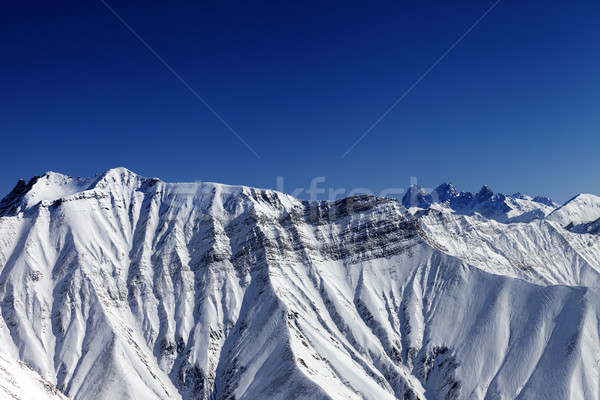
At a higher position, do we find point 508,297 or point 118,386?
point 508,297

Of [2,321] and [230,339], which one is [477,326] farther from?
[2,321]

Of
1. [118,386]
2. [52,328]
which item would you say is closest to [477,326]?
[118,386]

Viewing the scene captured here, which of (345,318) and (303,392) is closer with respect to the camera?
(303,392)

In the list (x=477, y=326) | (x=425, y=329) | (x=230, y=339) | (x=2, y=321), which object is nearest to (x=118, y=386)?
(x=230, y=339)

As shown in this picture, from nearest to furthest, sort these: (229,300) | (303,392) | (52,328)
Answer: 1. (303,392)
2. (52,328)
3. (229,300)

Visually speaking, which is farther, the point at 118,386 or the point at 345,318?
the point at 345,318

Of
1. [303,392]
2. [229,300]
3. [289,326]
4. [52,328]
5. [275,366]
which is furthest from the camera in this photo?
[229,300]

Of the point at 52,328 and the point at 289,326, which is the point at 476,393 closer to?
the point at 289,326

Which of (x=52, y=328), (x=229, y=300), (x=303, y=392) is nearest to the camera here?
(x=303, y=392)

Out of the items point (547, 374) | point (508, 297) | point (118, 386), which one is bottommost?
point (118, 386)
